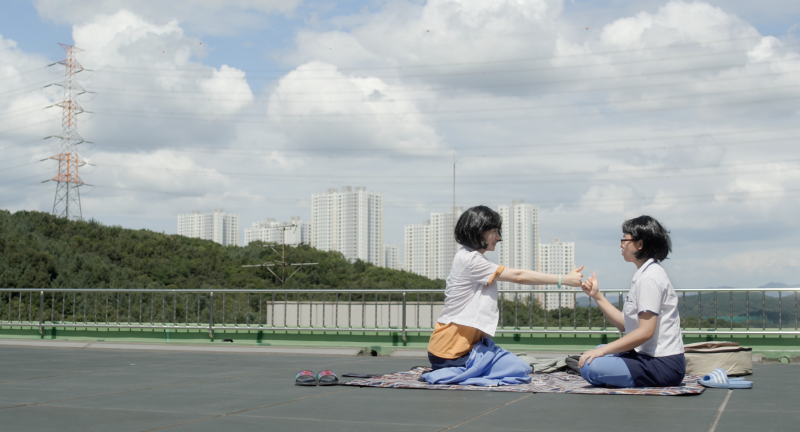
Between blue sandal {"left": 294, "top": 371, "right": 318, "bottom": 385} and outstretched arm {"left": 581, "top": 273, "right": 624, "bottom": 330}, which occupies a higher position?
outstretched arm {"left": 581, "top": 273, "right": 624, "bottom": 330}

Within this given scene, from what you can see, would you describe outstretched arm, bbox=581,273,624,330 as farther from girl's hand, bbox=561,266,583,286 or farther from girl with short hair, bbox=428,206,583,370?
girl with short hair, bbox=428,206,583,370

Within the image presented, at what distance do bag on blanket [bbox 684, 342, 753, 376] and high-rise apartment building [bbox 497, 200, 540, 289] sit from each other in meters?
93.6

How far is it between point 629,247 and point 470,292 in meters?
1.40

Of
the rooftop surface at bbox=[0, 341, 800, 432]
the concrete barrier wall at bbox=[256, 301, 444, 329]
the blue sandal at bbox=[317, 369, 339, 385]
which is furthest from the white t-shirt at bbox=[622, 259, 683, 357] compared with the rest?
the concrete barrier wall at bbox=[256, 301, 444, 329]

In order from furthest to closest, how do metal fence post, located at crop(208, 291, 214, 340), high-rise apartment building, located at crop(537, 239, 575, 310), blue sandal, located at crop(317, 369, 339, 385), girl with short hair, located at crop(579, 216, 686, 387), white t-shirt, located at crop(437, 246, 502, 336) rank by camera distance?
high-rise apartment building, located at crop(537, 239, 575, 310), metal fence post, located at crop(208, 291, 214, 340), blue sandal, located at crop(317, 369, 339, 385), white t-shirt, located at crop(437, 246, 502, 336), girl with short hair, located at crop(579, 216, 686, 387)

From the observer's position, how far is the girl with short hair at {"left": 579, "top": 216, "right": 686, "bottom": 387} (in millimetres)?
5727

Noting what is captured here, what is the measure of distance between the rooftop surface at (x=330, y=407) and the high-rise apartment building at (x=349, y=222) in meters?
117

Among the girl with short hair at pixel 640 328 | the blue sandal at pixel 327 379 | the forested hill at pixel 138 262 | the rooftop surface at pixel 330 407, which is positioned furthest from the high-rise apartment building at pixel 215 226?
the girl with short hair at pixel 640 328

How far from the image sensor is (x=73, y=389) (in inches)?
261

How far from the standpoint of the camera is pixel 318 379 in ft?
22.2

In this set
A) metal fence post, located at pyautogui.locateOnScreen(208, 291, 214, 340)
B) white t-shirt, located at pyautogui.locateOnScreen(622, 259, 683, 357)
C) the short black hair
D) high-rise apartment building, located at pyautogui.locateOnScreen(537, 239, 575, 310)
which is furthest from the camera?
high-rise apartment building, located at pyautogui.locateOnScreen(537, 239, 575, 310)

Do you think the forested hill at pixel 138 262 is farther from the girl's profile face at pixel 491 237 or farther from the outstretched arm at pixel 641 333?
the outstretched arm at pixel 641 333

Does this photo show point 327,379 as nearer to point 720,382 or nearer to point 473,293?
point 473,293

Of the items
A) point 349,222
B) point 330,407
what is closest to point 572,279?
point 330,407
